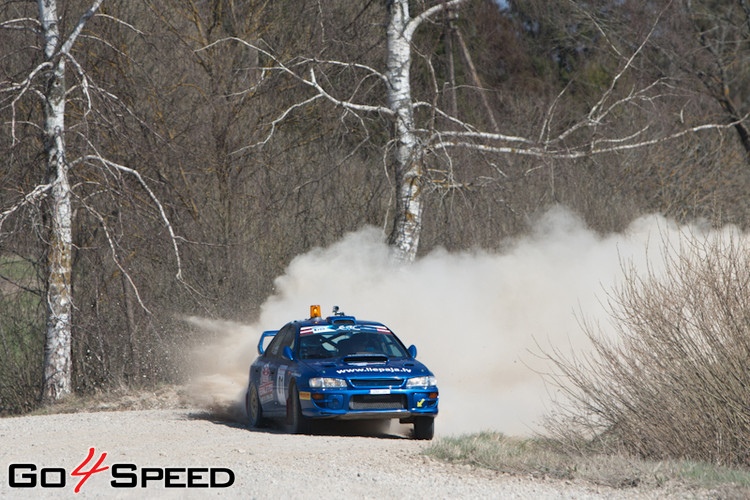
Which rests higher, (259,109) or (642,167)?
(259,109)

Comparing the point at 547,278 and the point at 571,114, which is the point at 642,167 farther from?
the point at 547,278

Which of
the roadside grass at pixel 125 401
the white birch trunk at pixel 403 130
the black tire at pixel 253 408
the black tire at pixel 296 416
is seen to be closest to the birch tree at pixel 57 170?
the roadside grass at pixel 125 401

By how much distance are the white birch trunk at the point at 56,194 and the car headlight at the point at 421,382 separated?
354 inches


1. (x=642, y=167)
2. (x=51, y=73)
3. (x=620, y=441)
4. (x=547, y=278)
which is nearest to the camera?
(x=620, y=441)

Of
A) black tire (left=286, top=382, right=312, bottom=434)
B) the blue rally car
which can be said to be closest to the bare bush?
the blue rally car

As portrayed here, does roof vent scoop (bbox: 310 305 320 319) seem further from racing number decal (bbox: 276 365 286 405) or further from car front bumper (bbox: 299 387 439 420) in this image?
car front bumper (bbox: 299 387 439 420)

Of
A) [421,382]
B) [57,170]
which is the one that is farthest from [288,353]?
[57,170]

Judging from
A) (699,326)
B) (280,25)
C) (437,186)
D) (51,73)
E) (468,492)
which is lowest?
(468,492)

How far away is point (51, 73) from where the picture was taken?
18.5 meters

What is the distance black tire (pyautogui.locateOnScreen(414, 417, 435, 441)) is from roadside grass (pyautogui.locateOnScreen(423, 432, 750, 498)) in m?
1.24

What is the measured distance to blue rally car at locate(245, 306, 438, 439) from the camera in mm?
11914

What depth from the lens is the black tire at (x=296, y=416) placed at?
12.2 metres

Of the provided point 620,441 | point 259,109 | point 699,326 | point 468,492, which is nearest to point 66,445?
point 468,492

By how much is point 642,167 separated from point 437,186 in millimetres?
7530
